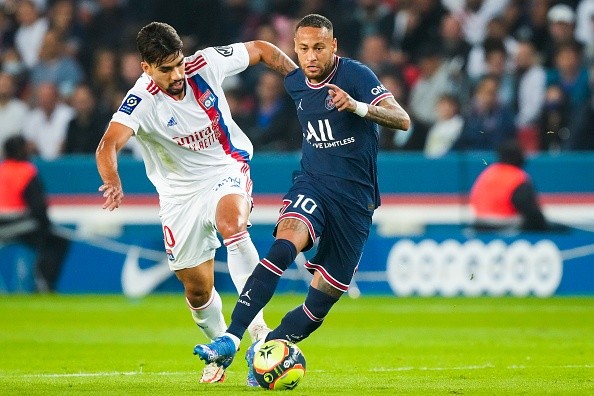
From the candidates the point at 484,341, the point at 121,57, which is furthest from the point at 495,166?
the point at 121,57

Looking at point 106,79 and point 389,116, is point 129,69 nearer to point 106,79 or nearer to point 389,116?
point 106,79

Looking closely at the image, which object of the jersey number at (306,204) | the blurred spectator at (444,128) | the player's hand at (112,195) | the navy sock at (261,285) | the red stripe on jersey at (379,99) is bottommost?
the blurred spectator at (444,128)

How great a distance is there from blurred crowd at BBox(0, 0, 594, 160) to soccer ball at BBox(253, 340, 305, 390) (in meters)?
9.15

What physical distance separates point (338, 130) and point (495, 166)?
793cm

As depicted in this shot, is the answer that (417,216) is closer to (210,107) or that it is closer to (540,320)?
(540,320)

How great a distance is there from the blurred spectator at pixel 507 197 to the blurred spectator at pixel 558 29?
5.97ft

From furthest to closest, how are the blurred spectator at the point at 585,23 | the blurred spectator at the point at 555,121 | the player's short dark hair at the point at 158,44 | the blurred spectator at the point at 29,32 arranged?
the blurred spectator at the point at 29,32 → the blurred spectator at the point at 585,23 → the blurred spectator at the point at 555,121 → the player's short dark hair at the point at 158,44

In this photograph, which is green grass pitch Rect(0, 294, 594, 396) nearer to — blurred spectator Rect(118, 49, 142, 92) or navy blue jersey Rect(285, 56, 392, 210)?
navy blue jersey Rect(285, 56, 392, 210)

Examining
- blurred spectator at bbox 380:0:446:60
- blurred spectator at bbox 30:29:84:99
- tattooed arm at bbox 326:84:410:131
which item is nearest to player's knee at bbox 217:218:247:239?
tattooed arm at bbox 326:84:410:131

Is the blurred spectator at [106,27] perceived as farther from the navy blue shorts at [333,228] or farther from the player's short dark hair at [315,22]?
the navy blue shorts at [333,228]

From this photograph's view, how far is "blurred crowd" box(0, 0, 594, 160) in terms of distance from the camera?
1631 centimetres

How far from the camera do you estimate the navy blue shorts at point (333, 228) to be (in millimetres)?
7938

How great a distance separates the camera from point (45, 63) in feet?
62.8

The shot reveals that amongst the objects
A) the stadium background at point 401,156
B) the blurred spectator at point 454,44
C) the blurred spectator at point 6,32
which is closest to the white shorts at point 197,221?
the stadium background at point 401,156
